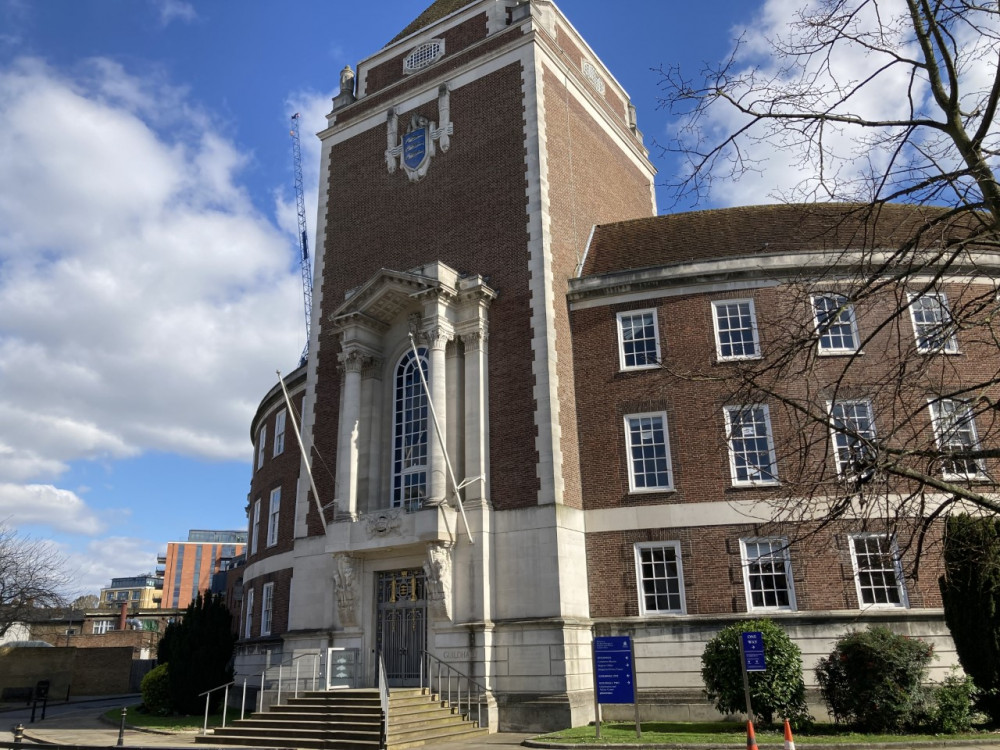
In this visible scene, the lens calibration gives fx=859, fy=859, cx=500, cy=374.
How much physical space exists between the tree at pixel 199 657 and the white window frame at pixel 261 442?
29.6 feet

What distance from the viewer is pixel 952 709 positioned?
1777 centimetres

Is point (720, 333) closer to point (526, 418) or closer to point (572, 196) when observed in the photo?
point (526, 418)

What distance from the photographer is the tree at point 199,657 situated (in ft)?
94.7

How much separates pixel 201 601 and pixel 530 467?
14640 mm

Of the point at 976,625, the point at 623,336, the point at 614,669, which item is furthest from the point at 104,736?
the point at 976,625

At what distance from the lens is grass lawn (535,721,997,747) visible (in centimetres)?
1667

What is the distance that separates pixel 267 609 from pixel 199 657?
3.51 metres

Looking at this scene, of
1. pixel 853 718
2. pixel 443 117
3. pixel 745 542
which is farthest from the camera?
pixel 443 117

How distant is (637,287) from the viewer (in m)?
26.3

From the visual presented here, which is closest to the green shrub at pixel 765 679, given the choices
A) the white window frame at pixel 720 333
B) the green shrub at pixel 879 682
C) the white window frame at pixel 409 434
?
the green shrub at pixel 879 682

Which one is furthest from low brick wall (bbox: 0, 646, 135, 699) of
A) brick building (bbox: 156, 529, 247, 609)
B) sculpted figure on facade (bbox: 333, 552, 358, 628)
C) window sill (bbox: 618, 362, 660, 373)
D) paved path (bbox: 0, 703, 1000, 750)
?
brick building (bbox: 156, 529, 247, 609)

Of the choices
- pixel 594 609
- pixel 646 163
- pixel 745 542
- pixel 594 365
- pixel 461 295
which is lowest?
pixel 594 609

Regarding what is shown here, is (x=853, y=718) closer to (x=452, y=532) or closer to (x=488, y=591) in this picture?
(x=488, y=591)

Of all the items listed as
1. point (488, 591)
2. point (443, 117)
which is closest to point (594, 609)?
point (488, 591)
